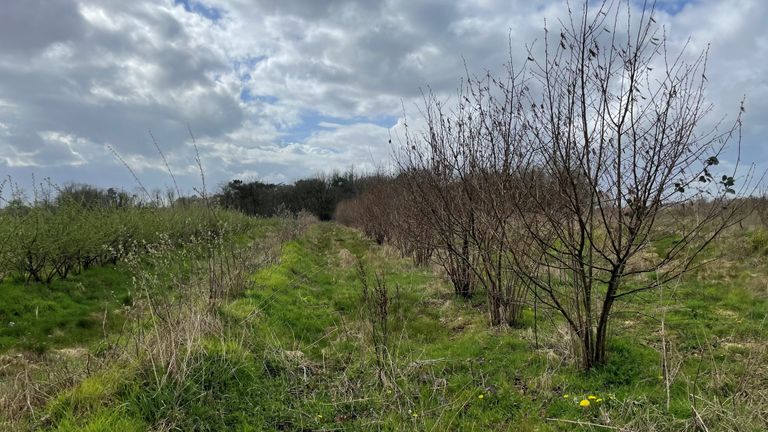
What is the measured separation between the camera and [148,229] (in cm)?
1410

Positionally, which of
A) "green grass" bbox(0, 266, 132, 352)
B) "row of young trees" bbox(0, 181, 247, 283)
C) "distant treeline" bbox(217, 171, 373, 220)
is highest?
"distant treeline" bbox(217, 171, 373, 220)

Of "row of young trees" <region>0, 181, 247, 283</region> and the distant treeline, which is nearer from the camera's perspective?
"row of young trees" <region>0, 181, 247, 283</region>

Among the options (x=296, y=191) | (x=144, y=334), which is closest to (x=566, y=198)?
(x=144, y=334)

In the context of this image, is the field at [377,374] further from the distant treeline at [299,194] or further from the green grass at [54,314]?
the distant treeline at [299,194]

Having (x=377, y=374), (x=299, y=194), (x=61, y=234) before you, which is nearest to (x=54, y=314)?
(x=61, y=234)

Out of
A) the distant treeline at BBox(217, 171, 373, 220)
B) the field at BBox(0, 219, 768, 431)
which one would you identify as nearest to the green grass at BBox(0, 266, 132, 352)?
the field at BBox(0, 219, 768, 431)

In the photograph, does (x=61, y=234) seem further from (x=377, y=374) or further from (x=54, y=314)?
(x=377, y=374)

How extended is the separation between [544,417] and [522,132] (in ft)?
11.7

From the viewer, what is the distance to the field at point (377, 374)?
3.50m

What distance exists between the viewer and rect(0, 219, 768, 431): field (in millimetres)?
3496

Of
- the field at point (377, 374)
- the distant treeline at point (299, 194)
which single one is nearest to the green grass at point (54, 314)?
the field at point (377, 374)

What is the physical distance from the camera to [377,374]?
14.5ft

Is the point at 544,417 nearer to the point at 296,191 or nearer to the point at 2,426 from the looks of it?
the point at 2,426

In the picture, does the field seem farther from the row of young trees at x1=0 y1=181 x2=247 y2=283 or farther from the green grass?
the row of young trees at x1=0 y1=181 x2=247 y2=283
